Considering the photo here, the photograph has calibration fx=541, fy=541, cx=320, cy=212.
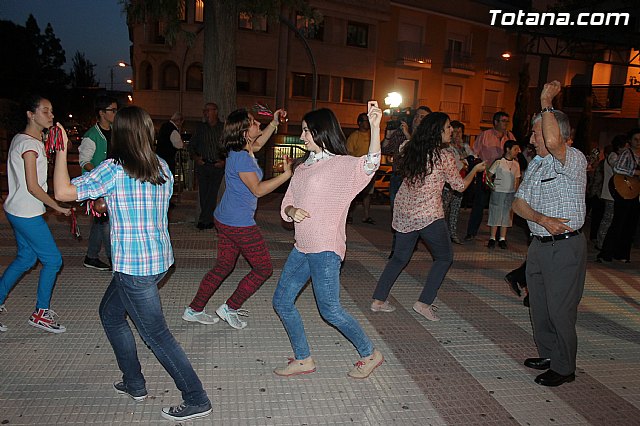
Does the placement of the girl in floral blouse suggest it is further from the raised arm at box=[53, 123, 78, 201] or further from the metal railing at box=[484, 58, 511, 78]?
the metal railing at box=[484, 58, 511, 78]

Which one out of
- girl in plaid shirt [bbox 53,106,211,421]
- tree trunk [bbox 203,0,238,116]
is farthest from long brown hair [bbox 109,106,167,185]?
tree trunk [bbox 203,0,238,116]

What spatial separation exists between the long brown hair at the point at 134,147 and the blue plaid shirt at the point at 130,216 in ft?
0.16

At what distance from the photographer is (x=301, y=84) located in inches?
1137

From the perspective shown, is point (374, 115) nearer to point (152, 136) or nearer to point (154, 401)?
point (152, 136)

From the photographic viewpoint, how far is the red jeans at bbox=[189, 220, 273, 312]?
470 cm

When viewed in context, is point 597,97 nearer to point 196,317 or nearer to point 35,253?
point 196,317

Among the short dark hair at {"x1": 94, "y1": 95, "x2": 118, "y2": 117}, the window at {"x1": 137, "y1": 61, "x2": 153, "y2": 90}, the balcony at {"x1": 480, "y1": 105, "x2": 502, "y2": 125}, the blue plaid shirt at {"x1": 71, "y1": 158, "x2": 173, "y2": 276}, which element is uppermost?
the window at {"x1": 137, "y1": 61, "x2": 153, "y2": 90}

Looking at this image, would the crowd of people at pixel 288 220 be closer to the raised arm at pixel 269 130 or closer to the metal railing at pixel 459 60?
the raised arm at pixel 269 130

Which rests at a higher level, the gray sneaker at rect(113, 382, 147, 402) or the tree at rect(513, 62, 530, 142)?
the tree at rect(513, 62, 530, 142)

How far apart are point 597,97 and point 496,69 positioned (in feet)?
21.1

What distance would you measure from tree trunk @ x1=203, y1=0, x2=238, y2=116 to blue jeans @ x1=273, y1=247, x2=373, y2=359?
6.25 metres

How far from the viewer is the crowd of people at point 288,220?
321 cm

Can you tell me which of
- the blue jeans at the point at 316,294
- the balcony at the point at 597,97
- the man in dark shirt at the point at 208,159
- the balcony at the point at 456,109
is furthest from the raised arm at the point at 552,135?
the balcony at the point at 597,97

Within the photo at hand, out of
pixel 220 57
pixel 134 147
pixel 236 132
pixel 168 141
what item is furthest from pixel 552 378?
pixel 220 57
